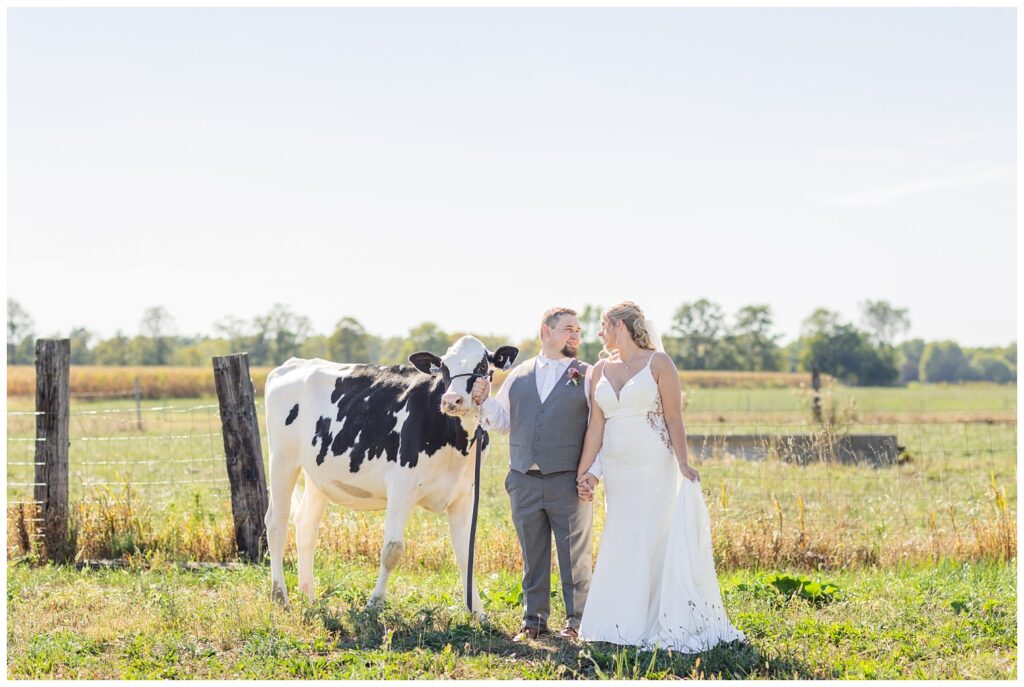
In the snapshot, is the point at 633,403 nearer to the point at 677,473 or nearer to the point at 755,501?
the point at 677,473

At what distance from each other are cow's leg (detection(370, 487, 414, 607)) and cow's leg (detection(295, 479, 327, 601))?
42.1 inches

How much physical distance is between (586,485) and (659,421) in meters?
0.67

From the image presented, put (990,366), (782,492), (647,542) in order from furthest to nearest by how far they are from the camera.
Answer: (990,366), (782,492), (647,542)

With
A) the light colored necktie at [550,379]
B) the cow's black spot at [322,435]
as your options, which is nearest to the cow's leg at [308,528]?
the cow's black spot at [322,435]

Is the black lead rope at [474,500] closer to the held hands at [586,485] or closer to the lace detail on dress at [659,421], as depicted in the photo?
the held hands at [586,485]

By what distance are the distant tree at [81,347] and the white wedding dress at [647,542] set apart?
82589mm

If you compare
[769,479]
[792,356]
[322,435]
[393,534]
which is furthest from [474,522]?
[792,356]

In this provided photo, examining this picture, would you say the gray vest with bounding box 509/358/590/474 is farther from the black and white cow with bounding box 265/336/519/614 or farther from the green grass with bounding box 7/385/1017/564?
the green grass with bounding box 7/385/1017/564

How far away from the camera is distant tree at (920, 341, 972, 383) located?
135m

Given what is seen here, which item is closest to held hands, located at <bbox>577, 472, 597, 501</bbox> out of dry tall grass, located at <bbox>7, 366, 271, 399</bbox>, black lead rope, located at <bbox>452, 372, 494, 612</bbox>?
black lead rope, located at <bbox>452, 372, 494, 612</bbox>

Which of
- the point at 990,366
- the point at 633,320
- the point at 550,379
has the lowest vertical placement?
the point at 990,366

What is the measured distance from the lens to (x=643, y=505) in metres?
6.84

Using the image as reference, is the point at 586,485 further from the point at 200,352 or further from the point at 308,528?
the point at 200,352

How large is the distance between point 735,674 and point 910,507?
27.3 ft
